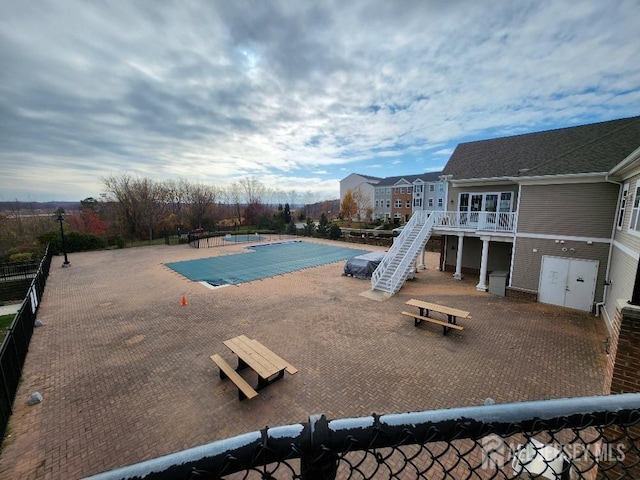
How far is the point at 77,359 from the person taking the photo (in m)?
8.45

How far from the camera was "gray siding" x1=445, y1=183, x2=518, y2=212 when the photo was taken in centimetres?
1504

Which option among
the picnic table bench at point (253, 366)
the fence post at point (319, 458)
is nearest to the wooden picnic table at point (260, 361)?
the picnic table bench at point (253, 366)

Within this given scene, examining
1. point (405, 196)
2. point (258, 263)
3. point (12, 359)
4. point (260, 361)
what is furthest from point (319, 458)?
point (405, 196)

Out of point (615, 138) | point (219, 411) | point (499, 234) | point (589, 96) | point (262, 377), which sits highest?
point (589, 96)

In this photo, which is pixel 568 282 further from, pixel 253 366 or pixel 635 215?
pixel 253 366

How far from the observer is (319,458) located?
1.11 meters

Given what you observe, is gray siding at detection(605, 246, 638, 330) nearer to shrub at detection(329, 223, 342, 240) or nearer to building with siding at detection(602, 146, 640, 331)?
building with siding at detection(602, 146, 640, 331)

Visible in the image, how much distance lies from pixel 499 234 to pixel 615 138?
19.4 feet

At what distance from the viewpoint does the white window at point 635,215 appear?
→ 8800 millimetres

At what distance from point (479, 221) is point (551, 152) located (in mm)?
5053

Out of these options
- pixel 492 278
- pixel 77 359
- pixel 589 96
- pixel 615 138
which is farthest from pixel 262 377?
pixel 589 96

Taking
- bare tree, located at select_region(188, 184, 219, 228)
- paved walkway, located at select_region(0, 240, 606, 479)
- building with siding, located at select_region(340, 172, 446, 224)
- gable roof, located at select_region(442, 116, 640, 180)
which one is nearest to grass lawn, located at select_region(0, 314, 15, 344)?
paved walkway, located at select_region(0, 240, 606, 479)

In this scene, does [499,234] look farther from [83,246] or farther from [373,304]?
[83,246]

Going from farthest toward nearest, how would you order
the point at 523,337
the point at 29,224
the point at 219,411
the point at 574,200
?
the point at 29,224
the point at 574,200
the point at 523,337
the point at 219,411
